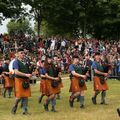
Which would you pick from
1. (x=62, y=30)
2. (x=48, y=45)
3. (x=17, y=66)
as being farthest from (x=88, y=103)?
(x=62, y=30)

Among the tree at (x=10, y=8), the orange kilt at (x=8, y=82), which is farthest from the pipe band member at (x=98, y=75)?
the tree at (x=10, y=8)

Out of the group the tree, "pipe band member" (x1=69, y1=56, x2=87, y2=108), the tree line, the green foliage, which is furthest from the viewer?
the tree line

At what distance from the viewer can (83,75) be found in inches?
593

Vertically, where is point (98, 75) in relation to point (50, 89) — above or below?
above

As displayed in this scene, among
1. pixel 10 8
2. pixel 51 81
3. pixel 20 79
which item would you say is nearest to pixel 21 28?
pixel 10 8

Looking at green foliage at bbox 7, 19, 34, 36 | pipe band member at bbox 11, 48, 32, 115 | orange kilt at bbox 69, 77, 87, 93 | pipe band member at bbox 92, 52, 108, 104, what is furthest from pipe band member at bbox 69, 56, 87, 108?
green foliage at bbox 7, 19, 34, 36

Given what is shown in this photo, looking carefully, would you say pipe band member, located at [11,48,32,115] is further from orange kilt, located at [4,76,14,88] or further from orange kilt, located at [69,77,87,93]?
A: orange kilt, located at [4,76,14,88]

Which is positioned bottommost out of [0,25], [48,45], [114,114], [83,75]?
[114,114]

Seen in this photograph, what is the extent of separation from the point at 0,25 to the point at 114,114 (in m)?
30.6

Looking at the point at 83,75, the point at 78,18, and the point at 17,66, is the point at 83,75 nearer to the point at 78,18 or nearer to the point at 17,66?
the point at 17,66

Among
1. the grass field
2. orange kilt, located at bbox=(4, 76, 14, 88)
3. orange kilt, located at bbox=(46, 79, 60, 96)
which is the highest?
orange kilt, located at bbox=(4, 76, 14, 88)

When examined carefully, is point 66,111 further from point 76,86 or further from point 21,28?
point 21,28

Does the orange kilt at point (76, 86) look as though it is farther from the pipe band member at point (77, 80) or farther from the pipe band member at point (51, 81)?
the pipe band member at point (51, 81)

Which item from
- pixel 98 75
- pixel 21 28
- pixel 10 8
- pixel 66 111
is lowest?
pixel 66 111
